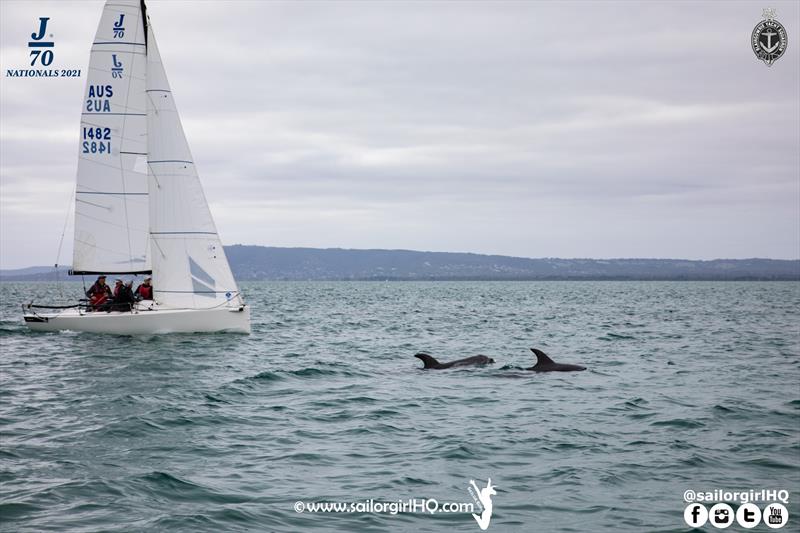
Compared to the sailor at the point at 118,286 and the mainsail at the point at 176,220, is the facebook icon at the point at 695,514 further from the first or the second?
the sailor at the point at 118,286

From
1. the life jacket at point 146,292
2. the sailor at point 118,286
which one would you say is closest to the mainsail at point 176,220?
the life jacket at point 146,292

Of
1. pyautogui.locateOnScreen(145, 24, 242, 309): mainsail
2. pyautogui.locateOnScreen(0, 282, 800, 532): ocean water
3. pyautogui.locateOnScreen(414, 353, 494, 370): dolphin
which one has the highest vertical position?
pyautogui.locateOnScreen(145, 24, 242, 309): mainsail

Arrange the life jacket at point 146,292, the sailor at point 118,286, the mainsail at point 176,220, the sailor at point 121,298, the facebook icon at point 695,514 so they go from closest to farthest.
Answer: the facebook icon at point 695,514, the mainsail at point 176,220, the sailor at point 121,298, the sailor at point 118,286, the life jacket at point 146,292

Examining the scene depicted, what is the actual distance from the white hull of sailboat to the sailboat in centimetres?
12

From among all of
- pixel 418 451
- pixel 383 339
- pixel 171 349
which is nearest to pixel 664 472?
pixel 418 451

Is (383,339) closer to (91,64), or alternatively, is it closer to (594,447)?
(91,64)

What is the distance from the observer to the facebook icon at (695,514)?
9898 mm

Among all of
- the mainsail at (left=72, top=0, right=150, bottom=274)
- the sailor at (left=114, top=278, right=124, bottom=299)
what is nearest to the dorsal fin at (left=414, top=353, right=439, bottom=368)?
the sailor at (left=114, top=278, right=124, bottom=299)

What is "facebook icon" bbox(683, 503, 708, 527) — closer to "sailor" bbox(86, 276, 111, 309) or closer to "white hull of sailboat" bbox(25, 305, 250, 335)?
"white hull of sailboat" bbox(25, 305, 250, 335)

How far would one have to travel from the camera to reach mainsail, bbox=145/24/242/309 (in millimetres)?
32938

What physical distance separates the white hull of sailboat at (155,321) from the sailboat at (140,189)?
0.41 ft

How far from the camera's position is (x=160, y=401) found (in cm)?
1858

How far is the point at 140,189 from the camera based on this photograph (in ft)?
111

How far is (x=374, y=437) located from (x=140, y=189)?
896 inches
